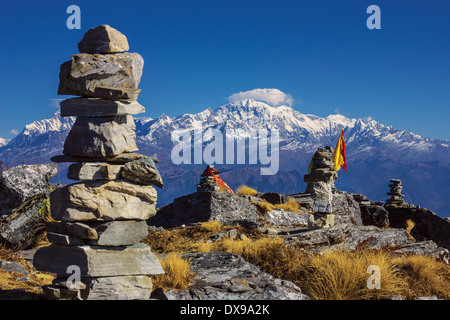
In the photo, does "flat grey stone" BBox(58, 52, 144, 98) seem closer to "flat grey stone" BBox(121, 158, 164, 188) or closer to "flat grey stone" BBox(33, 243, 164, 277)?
"flat grey stone" BBox(121, 158, 164, 188)

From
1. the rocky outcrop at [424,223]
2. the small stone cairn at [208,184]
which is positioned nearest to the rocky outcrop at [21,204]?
the small stone cairn at [208,184]

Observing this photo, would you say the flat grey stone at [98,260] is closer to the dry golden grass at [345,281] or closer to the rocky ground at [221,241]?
the rocky ground at [221,241]

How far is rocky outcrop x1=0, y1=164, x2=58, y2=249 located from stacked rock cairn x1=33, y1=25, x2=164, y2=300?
205 inches

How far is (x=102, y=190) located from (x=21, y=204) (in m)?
6.61

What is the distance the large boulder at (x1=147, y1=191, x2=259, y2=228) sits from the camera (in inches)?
854

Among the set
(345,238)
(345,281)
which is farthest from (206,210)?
(345,281)

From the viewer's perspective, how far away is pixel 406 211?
3431 cm

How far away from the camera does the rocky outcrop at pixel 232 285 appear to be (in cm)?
846

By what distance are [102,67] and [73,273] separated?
13.4 feet

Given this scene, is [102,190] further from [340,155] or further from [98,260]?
[340,155]
